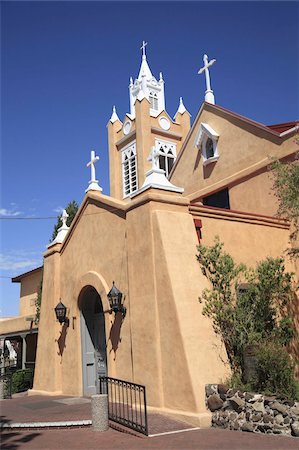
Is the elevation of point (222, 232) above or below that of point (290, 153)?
below

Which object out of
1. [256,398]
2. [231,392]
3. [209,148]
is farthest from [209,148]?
[256,398]

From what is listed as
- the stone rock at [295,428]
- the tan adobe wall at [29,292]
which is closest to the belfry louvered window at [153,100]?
the tan adobe wall at [29,292]

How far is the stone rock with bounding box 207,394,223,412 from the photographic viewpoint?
8891 mm

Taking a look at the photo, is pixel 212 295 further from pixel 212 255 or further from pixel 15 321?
pixel 15 321

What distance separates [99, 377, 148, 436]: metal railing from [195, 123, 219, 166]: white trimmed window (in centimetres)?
980

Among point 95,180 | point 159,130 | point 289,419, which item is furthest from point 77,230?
point 159,130

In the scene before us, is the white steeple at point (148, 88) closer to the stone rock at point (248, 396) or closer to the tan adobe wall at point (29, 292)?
the tan adobe wall at point (29, 292)

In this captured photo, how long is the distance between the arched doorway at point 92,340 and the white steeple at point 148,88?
2331 cm

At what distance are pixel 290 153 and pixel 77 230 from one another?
7268mm

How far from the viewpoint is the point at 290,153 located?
13867 mm

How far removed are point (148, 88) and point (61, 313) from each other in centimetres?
2587

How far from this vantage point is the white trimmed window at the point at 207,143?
17.6 m

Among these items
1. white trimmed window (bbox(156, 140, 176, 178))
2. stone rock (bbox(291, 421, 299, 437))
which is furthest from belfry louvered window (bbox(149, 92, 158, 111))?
stone rock (bbox(291, 421, 299, 437))

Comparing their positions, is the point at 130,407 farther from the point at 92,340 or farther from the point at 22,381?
the point at 22,381
